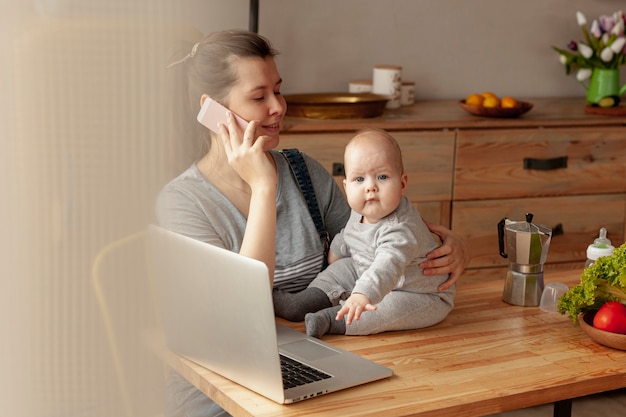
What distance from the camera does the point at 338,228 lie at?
1616 mm

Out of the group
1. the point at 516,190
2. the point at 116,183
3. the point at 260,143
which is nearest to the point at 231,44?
the point at 260,143

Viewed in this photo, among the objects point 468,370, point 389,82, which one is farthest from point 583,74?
point 468,370

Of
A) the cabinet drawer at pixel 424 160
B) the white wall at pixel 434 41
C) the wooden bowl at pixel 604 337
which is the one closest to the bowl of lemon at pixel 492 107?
the cabinet drawer at pixel 424 160

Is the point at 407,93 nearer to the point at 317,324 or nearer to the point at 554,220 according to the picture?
the point at 554,220

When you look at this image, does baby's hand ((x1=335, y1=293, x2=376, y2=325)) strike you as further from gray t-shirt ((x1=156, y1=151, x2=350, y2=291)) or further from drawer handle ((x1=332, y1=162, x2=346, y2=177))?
drawer handle ((x1=332, y1=162, x2=346, y2=177))

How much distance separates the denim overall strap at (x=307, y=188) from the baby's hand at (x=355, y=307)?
402 millimetres

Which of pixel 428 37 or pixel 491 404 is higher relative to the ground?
pixel 428 37

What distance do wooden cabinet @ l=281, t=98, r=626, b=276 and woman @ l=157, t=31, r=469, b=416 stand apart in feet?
3.42

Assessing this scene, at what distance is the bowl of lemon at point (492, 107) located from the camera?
9.03 ft

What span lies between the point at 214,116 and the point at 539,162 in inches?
72.0

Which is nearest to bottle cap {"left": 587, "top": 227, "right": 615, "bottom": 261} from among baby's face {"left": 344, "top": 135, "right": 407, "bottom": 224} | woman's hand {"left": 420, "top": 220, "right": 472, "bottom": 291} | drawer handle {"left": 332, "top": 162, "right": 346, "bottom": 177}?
woman's hand {"left": 420, "top": 220, "right": 472, "bottom": 291}

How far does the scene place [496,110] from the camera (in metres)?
2.75

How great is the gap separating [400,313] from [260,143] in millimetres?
337

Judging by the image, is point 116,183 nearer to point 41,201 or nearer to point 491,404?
point 41,201
